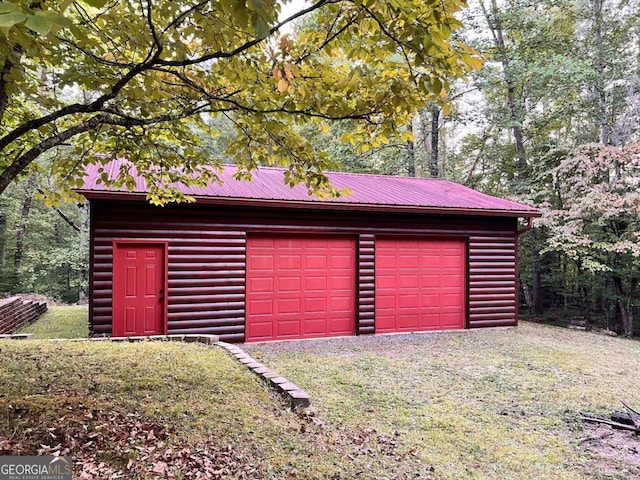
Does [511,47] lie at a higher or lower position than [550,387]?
higher

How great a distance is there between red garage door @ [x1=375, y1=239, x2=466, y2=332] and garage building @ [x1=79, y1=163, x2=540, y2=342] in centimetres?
2

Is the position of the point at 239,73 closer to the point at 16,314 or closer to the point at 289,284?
the point at 289,284

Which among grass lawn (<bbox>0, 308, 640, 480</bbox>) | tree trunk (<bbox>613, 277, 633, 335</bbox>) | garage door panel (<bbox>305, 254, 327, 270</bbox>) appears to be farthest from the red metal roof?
tree trunk (<bbox>613, 277, 633, 335</bbox>)

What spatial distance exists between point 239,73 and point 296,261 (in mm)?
5041

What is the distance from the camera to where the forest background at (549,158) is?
1047 centimetres

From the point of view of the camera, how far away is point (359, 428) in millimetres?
3635

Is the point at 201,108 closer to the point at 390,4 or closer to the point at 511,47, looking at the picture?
the point at 390,4

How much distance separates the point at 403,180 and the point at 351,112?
8.28 meters

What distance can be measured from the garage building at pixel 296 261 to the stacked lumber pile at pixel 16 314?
77.9 inches

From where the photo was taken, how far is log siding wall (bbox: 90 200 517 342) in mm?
6832

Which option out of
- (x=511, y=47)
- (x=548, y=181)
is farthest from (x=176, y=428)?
(x=511, y=47)

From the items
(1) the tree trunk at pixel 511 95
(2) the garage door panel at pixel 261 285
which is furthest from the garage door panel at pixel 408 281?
(1) the tree trunk at pixel 511 95

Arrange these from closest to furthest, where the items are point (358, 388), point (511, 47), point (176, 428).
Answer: point (176, 428) < point (358, 388) < point (511, 47)

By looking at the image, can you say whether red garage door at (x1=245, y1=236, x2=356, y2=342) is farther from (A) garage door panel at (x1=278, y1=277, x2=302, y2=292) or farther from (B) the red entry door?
(B) the red entry door
